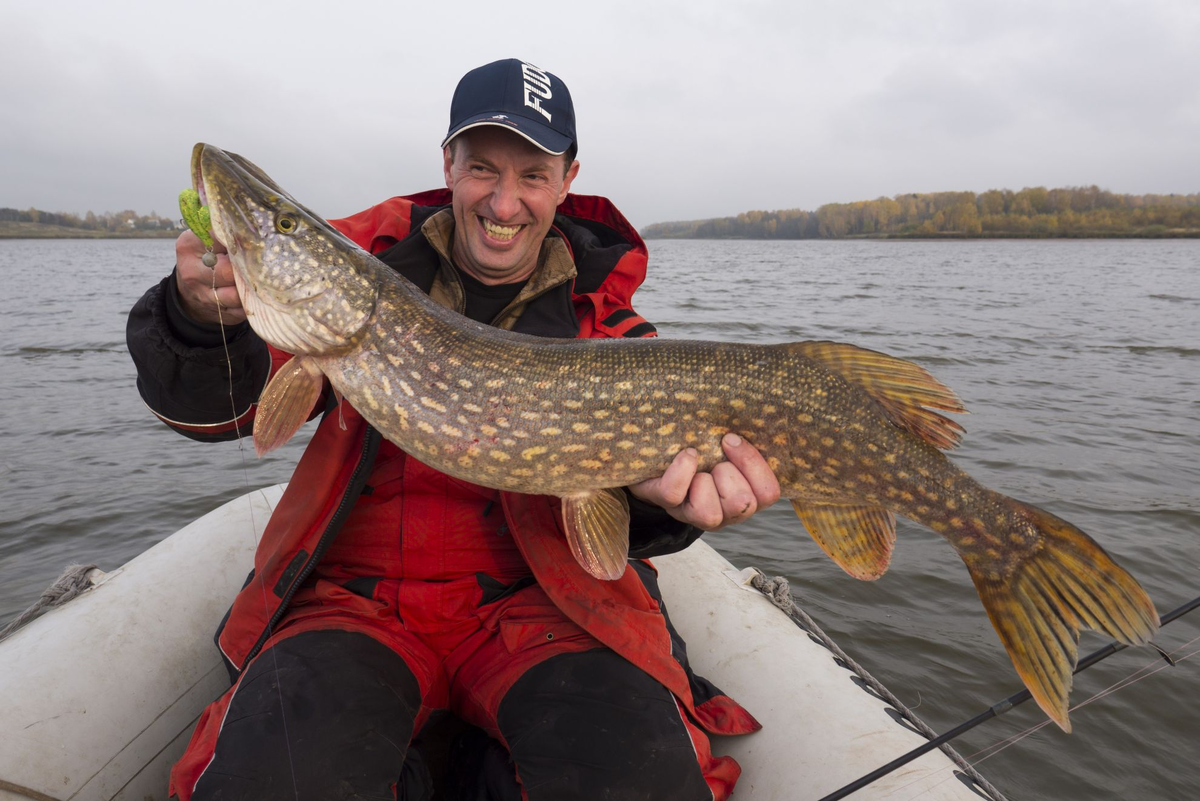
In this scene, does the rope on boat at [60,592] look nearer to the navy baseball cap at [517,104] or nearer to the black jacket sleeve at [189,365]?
the black jacket sleeve at [189,365]

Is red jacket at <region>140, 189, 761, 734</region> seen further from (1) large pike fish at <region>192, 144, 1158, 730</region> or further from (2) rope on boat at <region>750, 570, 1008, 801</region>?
(2) rope on boat at <region>750, 570, 1008, 801</region>

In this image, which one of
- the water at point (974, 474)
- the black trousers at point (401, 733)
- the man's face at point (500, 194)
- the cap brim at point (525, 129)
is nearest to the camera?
the black trousers at point (401, 733)

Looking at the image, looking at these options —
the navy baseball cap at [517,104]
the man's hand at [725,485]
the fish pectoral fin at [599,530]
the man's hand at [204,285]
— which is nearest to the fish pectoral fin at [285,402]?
the man's hand at [204,285]

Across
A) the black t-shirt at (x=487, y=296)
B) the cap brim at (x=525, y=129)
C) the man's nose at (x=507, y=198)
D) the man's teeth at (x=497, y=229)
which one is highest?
the cap brim at (x=525, y=129)

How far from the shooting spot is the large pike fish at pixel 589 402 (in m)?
2.12

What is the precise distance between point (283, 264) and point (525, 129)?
0.97 metres

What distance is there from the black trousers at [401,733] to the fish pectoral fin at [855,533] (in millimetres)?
740

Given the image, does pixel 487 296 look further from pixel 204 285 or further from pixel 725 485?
pixel 725 485

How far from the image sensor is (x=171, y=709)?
237 centimetres

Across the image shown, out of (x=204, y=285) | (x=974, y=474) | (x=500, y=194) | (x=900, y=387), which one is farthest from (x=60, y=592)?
(x=974, y=474)

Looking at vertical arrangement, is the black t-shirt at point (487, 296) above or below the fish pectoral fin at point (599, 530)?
above

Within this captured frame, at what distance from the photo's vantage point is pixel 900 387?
7.18 ft

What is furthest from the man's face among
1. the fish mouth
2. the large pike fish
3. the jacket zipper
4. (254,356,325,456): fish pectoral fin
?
the jacket zipper

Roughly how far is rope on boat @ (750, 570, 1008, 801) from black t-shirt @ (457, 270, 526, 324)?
176cm
